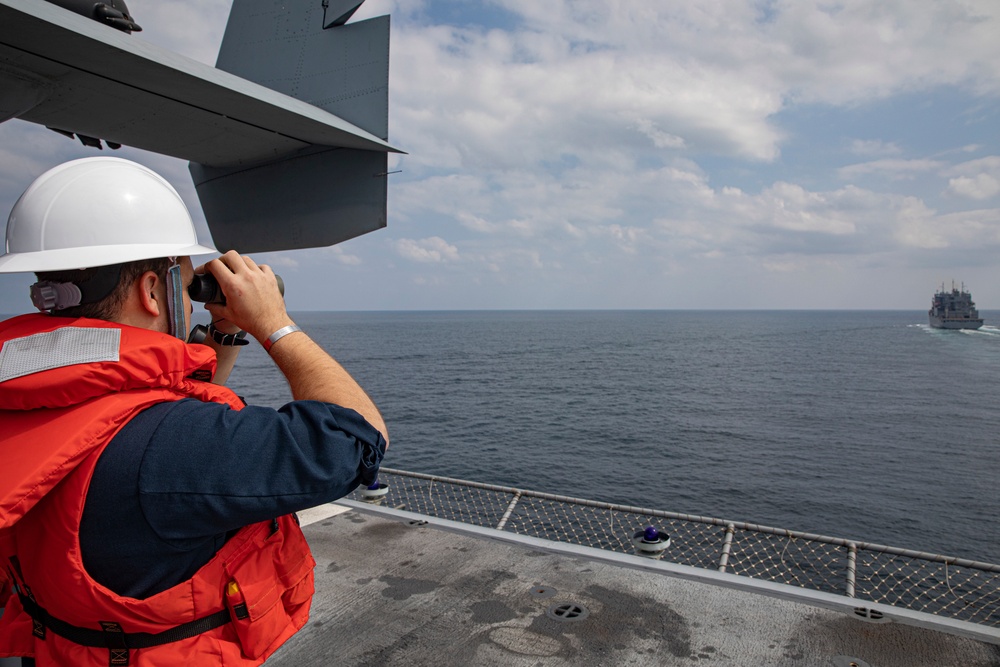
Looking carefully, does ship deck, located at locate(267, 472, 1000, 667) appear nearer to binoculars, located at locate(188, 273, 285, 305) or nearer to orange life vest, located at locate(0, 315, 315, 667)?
orange life vest, located at locate(0, 315, 315, 667)

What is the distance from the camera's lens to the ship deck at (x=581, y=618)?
390 cm

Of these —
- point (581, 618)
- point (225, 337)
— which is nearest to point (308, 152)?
point (225, 337)

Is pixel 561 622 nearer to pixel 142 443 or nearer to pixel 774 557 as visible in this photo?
pixel 142 443

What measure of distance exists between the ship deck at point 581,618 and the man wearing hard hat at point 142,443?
248 centimetres

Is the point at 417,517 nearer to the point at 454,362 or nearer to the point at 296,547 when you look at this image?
the point at 296,547

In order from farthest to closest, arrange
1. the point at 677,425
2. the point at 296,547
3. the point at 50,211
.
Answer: the point at 677,425
the point at 296,547
the point at 50,211

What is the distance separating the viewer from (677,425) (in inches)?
1452

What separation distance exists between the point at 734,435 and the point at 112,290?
118 feet

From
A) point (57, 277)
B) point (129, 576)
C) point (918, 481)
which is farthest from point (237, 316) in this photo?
point (918, 481)

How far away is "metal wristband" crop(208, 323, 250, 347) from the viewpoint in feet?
7.36

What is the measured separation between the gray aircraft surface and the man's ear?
308cm

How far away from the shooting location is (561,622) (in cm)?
429

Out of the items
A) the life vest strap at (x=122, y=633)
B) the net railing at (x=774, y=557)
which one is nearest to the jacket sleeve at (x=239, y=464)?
the life vest strap at (x=122, y=633)

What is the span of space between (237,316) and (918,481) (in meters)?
31.3
